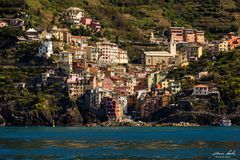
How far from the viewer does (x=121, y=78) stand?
581 ft

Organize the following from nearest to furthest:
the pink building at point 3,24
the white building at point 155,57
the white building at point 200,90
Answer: the white building at point 200,90
the pink building at point 3,24
the white building at point 155,57

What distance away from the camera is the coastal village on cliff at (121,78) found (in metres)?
155

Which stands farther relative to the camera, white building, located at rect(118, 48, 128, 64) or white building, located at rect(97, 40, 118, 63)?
white building, located at rect(118, 48, 128, 64)

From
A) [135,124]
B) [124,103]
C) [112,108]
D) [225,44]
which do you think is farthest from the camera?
[225,44]

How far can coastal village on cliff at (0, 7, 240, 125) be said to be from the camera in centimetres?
15538

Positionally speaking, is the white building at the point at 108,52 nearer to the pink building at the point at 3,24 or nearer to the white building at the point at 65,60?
the white building at the point at 65,60

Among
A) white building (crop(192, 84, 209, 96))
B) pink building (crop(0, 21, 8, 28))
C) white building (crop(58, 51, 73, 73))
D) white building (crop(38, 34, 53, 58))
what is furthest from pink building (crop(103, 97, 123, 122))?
pink building (crop(0, 21, 8, 28))

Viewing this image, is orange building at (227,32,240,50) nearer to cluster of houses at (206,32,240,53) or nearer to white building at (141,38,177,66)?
cluster of houses at (206,32,240,53)

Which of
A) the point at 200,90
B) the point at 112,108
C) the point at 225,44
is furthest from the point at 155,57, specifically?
the point at 200,90

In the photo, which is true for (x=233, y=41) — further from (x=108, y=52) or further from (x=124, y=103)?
(x=124, y=103)
